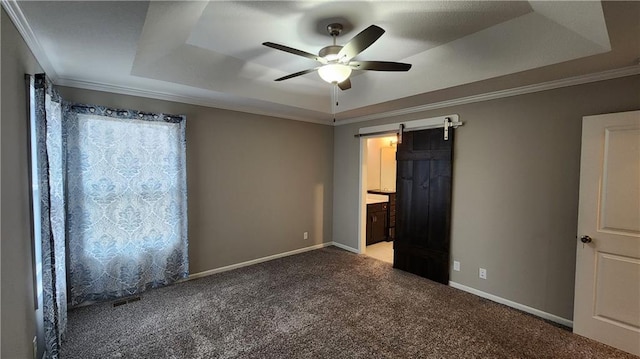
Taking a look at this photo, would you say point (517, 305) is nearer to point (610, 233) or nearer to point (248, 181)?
point (610, 233)

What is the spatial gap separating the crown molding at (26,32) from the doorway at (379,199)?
3.81 m

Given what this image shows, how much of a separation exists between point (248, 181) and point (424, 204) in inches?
99.2

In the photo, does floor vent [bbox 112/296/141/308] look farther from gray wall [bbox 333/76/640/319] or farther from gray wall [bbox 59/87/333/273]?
gray wall [bbox 333/76/640/319]

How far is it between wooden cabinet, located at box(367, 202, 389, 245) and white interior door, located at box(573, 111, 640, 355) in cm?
306

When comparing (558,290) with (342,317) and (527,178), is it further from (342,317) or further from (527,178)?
(342,317)

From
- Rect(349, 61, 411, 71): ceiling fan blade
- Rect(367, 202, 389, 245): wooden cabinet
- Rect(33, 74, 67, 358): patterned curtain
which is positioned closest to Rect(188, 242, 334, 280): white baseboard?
Rect(367, 202, 389, 245): wooden cabinet

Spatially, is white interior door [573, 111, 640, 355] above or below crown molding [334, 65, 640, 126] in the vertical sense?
below

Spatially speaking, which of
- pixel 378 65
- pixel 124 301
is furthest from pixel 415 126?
pixel 124 301

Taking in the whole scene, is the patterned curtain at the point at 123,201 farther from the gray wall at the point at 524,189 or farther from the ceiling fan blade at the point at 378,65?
the gray wall at the point at 524,189

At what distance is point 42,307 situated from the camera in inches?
78.5

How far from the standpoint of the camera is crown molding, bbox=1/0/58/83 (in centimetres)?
145

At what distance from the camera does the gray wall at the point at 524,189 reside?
103 inches

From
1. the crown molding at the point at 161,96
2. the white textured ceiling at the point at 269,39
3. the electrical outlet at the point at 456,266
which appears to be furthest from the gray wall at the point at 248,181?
the electrical outlet at the point at 456,266

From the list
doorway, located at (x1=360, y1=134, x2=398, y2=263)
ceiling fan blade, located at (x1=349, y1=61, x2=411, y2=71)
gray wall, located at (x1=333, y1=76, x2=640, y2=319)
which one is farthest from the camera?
doorway, located at (x1=360, y1=134, x2=398, y2=263)
